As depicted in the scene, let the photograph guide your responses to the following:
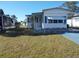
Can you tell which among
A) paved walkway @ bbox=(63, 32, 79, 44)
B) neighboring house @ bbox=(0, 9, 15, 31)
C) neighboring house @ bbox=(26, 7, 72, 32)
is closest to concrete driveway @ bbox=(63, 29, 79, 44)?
paved walkway @ bbox=(63, 32, 79, 44)

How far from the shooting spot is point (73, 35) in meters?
9.03

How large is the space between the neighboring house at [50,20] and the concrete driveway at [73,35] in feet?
0.97

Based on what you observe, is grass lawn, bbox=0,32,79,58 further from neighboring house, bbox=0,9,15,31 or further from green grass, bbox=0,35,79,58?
neighboring house, bbox=0,9,15,31

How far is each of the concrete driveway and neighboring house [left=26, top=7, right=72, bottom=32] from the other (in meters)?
0.30

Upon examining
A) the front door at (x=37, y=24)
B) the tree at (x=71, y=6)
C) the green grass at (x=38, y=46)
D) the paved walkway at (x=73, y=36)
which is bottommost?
the green grass at (x=38, y=46)

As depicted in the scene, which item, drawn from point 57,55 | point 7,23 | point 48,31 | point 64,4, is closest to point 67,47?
point 57,55

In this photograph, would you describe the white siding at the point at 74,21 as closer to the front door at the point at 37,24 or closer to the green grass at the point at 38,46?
the green grass at the point at 38,46

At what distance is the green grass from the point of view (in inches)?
329

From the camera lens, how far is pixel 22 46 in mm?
8633

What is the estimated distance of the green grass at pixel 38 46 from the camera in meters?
8.36

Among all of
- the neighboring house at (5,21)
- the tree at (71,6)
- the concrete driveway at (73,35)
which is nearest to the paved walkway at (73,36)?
the concrete driveway at (73,35)

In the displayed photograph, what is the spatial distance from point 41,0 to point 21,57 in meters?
2.56

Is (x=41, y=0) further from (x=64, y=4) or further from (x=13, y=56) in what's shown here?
(x=13, y=56)

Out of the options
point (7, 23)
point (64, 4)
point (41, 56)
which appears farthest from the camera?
point (7, 23)
